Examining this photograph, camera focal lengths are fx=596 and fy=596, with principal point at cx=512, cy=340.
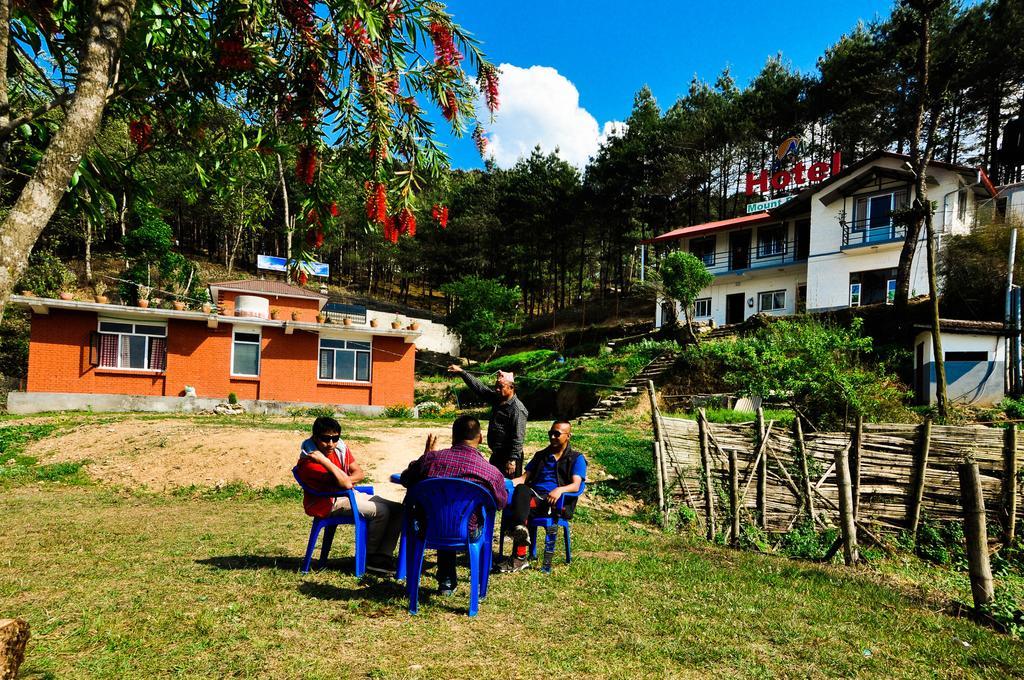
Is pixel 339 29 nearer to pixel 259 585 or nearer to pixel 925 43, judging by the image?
pixel 259 585

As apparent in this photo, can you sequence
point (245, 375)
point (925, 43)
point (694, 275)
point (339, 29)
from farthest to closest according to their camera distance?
point (694, 275), point (245, 375), point (925, 43), point (339, 29)

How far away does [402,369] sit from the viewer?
2612 centimetres

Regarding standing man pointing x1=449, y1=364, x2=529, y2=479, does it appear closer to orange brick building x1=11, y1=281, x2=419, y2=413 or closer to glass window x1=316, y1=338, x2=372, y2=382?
orange brick building x1=11, y1=281, x2=419, y2=413

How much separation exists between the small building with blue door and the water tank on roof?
24.3m

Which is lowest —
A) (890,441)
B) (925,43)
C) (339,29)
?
(890,441)

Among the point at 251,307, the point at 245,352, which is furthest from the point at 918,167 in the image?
the point at 245,352

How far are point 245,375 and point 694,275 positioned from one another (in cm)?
1913

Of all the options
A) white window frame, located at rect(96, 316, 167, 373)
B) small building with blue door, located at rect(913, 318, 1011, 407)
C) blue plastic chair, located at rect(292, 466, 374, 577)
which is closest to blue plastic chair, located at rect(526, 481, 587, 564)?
blue plastic chair, located at rect(292, 466, 374, 577)

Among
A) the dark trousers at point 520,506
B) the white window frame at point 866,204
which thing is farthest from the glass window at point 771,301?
the dark trousers at point 520,506

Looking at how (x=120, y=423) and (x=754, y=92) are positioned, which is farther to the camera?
(x=754, y=92)

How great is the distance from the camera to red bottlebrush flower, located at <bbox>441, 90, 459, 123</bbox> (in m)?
4.17

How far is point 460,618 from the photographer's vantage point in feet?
14.2

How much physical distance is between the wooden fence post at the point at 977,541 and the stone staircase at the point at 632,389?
56.9 feet

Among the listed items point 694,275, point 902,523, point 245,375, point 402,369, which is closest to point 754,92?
point 694,275
